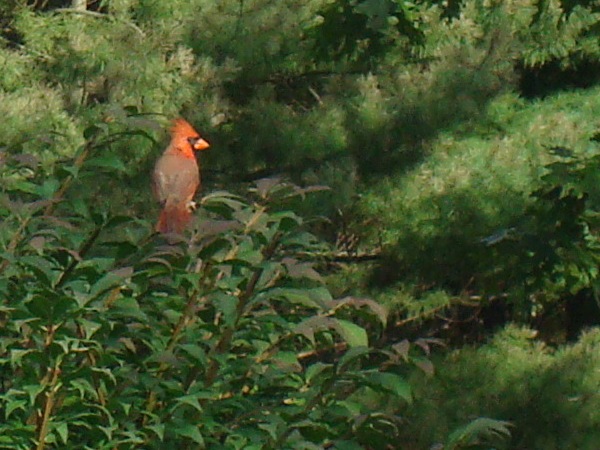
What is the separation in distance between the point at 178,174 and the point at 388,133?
193 centimetres

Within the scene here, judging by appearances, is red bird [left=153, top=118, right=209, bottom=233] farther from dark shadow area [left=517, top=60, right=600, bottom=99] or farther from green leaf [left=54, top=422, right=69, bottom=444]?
dark shadow area [left=517, top=60, right=600, bottom=99]

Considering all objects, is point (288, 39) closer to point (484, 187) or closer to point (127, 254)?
point (484, 187)

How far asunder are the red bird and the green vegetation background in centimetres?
45

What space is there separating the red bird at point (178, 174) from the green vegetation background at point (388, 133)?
1.48 feet

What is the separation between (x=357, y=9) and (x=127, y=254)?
229 centimetres

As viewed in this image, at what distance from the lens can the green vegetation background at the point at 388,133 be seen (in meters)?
5.92

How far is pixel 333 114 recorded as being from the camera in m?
6.71

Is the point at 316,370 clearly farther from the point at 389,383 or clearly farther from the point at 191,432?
the point at 191,432

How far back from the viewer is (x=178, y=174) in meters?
4.96

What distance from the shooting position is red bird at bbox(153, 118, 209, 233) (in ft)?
14.8

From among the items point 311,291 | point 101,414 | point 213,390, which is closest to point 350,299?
point 311,291

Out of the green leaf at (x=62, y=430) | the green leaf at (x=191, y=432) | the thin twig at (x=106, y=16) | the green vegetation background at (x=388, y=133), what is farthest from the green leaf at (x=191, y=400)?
the thin twig at (x=106, y=16)

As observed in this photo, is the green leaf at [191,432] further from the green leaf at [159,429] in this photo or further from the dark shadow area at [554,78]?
the dark shadow area at [554,78]

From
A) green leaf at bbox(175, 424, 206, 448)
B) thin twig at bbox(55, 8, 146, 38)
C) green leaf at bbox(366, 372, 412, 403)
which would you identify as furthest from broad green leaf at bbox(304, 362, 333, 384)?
thin twig at bbox(55, 8, 146, 38)
